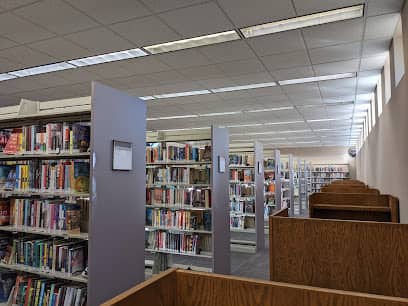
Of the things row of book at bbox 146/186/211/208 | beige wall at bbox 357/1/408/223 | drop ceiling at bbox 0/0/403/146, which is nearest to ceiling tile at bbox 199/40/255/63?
drop ceiling at bbox 0/0/403/146

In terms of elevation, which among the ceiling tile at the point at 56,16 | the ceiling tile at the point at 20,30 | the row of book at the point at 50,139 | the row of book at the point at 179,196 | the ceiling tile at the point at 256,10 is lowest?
the row of book at the point at 179,196

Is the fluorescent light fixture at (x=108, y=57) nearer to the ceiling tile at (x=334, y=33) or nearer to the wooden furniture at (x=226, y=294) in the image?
the ceiling tile at (x=334, y=33)

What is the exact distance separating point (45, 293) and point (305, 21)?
11.7 feet

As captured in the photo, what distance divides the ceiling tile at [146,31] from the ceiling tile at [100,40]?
118 mm

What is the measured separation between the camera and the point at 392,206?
11.6 ft

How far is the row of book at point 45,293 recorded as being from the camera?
2.55m

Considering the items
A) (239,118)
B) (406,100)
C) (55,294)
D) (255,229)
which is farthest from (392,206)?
(239,118)

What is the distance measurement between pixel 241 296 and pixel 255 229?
5038 millimetres

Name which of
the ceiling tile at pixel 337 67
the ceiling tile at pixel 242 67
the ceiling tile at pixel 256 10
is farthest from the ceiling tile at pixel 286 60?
the ceiling tile at pixel 256 10

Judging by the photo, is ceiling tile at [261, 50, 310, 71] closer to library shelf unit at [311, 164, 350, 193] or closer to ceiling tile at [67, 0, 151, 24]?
ceiling tile at [67, 0, 151, 24]

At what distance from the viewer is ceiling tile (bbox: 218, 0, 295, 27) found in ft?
9.59

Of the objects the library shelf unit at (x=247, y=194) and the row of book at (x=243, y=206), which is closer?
the library shelf unit at (x=247, y=194)

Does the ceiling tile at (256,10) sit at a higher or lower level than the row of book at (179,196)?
higher

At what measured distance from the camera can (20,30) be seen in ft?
11.3
